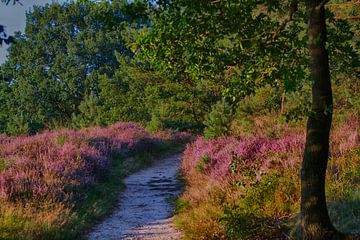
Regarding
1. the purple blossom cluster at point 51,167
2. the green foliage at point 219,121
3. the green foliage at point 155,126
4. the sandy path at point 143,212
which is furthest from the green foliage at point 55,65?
the sandy path at point 143,212

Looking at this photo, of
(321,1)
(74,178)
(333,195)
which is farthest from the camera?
(74,178)

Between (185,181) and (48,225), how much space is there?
21.8 feet

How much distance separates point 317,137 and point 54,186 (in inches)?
253

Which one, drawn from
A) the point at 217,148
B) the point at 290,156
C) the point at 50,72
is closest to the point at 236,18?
the point at 290,156

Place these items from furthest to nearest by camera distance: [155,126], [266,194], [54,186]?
[155,126], [54,186], [266,194]

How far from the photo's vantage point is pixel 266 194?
808 cm

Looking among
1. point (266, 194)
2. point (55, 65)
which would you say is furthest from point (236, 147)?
point (55, 65)

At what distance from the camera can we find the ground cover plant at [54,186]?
25.0ft

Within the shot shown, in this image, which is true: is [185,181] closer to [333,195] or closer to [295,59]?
[333,195]

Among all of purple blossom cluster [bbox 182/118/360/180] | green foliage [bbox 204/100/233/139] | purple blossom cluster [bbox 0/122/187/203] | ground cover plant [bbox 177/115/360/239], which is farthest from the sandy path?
green foliage [bbox 204/100/233/139]

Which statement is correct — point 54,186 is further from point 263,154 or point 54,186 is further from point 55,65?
point 55,65

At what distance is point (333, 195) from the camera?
735cm

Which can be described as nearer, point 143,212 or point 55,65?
point 143,212

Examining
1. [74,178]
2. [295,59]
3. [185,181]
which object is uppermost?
[295,59]
